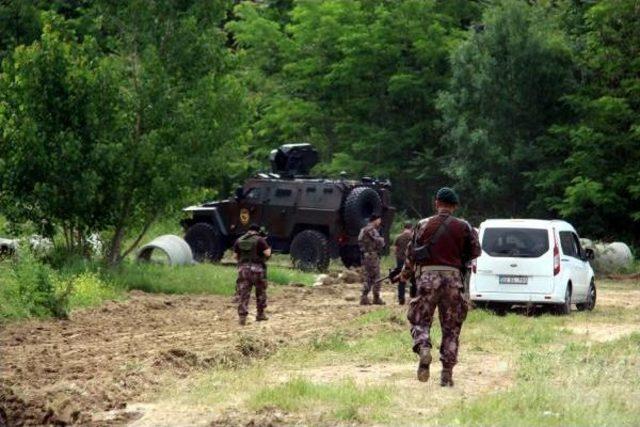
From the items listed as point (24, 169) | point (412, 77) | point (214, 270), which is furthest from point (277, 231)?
point (412, 77)

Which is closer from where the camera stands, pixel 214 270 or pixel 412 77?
pixel 214 270

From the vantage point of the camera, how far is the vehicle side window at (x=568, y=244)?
23384 millimetres

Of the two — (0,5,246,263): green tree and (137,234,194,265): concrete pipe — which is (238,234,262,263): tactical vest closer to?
(0,5,246,263): green tree

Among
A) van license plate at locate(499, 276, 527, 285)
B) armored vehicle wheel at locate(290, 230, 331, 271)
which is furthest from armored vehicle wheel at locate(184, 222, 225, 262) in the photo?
van license plate at locate(499, 276, 527, 285)

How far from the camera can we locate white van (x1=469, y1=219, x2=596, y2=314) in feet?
73.6

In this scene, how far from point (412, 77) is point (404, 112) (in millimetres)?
2385

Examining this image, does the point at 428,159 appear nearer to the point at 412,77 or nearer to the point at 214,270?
the point at 412,77

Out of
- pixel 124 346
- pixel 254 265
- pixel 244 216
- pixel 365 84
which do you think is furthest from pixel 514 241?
pixel 365 84

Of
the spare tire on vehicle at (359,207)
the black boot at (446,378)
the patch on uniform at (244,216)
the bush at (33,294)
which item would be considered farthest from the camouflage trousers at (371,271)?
the black boot at (446,378)

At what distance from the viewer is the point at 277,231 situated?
114ft

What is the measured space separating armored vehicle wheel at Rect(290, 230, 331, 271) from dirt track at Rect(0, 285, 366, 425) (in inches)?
312

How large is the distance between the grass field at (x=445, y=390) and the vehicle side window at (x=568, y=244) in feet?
11.7

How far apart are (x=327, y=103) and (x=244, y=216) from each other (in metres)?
17.0

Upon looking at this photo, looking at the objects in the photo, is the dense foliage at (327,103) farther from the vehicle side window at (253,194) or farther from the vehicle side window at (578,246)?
the vehicle side window at (578,246)
